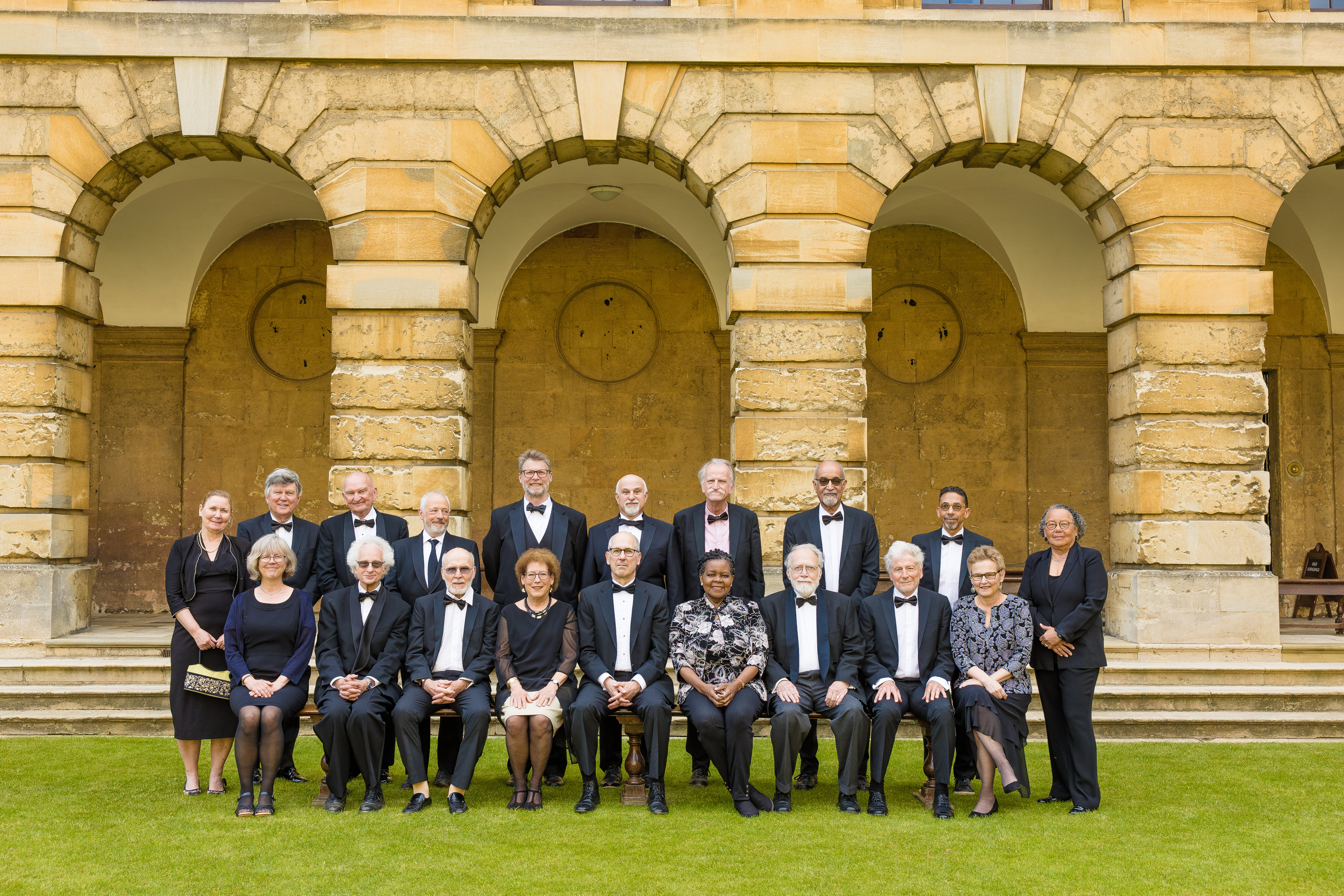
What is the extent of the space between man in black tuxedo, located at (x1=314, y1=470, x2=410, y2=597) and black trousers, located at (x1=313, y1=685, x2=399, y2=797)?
3.65 ft

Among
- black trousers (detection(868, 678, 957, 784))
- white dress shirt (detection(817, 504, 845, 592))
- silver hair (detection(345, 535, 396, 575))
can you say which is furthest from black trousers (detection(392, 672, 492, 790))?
white dress shirt (detection(817, 504, 845, 592))

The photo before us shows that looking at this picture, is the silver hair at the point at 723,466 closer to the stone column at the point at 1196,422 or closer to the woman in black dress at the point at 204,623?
the woman in black dress at the point at 204,623

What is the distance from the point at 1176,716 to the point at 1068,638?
275 centimetres

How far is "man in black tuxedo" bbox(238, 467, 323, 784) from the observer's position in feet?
21.4

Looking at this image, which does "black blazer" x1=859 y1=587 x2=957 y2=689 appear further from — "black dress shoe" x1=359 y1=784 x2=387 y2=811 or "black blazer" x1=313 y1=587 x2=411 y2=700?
"black dress shoe" x1=359 y1=784 x2=387 y2=811

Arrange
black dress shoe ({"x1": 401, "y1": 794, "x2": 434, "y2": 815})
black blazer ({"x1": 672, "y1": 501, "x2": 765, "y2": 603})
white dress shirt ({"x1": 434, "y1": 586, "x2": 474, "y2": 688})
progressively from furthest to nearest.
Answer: black blazer ({"x1": 672, "y1": 501, "x2": 765, "y2": 603}) → white dress shirt ({"x1": 434, "y1": 586, "x2": 474, "y2": 688}) → black dress shoe ({"x1": 401, "y1": 794, "x2": 434, "y2": 815})

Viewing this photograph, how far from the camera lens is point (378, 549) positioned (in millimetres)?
6125

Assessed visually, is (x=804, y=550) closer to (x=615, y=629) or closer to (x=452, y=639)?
(x=615, y=629)

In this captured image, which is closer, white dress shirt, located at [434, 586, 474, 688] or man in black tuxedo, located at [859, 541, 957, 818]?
man in black tuxedo, located at [859, 541, 957, 818]

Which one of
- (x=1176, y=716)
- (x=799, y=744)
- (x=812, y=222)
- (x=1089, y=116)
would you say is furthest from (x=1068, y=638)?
(x=1089, y=116)

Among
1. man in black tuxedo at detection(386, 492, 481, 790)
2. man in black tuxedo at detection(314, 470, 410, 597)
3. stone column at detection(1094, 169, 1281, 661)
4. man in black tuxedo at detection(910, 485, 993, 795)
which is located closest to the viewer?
man in black tuxedo at detection(910, 485, 993, 795)

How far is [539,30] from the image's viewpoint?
9.00m

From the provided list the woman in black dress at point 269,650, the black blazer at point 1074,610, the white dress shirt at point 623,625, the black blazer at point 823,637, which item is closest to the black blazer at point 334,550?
the woman in black dress at point 269,650

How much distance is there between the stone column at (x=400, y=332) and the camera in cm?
879
